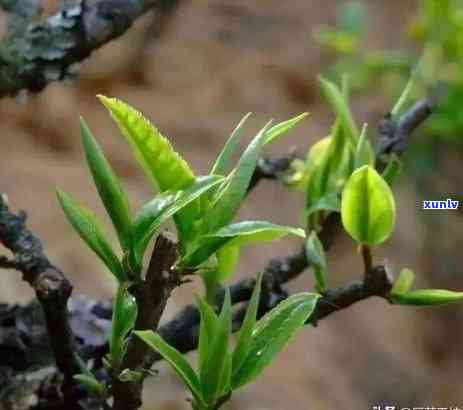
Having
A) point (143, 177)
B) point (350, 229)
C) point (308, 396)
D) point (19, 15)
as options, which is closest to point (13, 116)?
point (143, 177)

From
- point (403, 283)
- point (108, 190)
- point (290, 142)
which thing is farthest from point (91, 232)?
point (290, 142)

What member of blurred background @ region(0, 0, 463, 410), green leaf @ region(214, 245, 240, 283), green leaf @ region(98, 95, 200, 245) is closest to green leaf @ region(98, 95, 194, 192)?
green leaf @ region(98, 95, 200, 245)

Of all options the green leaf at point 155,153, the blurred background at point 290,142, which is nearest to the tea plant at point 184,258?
the green leaf at point 155,153

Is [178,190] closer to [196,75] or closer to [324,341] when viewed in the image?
[324,341]

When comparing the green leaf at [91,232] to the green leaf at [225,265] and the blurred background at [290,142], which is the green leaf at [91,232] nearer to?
the green leaf at [225,265]

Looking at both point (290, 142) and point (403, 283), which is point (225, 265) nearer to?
→ point (403, 283)

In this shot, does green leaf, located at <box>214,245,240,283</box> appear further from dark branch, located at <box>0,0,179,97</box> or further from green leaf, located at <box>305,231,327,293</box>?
A: dark branch, located at <box>0,0,179,97</box>
